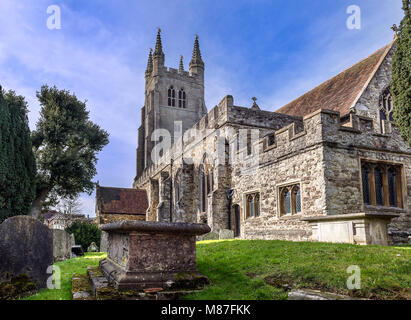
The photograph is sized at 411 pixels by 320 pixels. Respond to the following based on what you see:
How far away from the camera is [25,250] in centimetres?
591

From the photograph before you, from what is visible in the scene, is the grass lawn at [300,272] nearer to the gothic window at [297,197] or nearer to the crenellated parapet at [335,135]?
the gothic window at [297,197]

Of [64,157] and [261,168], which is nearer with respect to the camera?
[261,168]

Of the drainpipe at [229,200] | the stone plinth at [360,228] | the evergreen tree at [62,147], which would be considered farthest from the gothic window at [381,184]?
the evergreen tree at [62,147]

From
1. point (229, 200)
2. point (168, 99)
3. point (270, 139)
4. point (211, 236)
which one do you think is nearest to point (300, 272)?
point (270, 139)

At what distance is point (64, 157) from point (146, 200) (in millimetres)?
11948

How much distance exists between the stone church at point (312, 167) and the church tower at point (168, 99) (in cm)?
2077

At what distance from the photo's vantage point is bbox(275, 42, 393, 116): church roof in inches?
591

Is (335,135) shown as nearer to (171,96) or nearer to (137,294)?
(137,294)

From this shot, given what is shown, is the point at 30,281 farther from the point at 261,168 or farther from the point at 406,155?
the point at 406,155

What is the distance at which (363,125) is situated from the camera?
11828 millimetres

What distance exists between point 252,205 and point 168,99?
32.7 meters

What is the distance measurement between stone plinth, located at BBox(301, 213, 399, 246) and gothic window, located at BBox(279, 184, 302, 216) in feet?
11.5

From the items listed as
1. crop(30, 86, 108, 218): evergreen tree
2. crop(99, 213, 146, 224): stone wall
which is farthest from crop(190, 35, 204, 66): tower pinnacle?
crop(99, 213, 146, 224): stone wall
